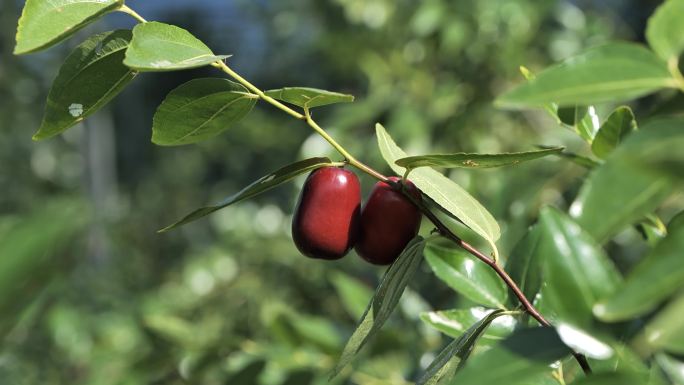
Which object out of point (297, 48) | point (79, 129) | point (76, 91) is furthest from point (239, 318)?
point (79, 129)

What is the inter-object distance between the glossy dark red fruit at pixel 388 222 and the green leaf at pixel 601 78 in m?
0.18

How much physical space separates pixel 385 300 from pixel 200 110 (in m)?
0.15

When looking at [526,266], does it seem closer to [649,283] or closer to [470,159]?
[470,159]

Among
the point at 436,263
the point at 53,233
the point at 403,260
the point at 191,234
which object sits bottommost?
the point at 191,234

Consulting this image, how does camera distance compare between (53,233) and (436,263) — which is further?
(436,263)

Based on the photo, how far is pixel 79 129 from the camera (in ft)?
19.6

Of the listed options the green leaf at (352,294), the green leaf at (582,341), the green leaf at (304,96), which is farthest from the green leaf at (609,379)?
the green leaf at (352,294)

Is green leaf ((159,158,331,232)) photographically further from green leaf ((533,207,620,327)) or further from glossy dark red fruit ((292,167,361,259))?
green leaf ((533,207,620,327))

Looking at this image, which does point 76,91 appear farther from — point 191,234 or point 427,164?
point 191,234

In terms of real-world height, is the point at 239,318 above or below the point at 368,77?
below

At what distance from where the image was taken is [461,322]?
0.67 m

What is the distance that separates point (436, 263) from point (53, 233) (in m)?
0.38

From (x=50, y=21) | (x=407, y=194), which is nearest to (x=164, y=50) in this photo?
(x=50, y=21)

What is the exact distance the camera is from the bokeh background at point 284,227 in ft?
3.64
